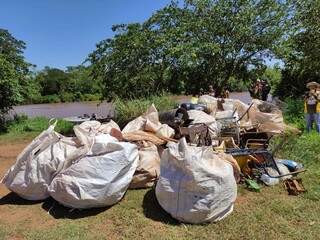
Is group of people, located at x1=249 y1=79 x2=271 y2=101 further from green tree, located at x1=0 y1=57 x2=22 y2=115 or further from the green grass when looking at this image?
green tree, located at x1=0 y1=57 x2=22 y2=115

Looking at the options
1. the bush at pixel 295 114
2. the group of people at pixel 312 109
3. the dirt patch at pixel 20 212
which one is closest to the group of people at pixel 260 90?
the bush at pixel 295 114

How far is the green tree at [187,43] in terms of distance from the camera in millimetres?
9969

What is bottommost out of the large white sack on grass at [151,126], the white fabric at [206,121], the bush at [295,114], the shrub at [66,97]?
the shrub at [66,97]

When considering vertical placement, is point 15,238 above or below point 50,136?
below

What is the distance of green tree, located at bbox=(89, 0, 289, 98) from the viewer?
9.97 m

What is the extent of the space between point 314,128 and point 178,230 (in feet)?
17.0

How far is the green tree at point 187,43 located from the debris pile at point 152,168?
4595mm

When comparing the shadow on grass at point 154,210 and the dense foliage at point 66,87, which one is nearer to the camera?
the shadow on grass at point 154,210

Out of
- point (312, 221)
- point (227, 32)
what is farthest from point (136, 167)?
point (227, 32)

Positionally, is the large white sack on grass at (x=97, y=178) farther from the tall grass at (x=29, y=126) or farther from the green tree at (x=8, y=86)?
the green tree at (x=8, y=86)

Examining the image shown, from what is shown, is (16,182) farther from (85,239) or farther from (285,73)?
(285,73)

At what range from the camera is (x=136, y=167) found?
14.5ft

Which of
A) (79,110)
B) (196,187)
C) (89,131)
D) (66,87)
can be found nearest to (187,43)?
(89,131)

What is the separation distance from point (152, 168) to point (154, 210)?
605 millimetres
